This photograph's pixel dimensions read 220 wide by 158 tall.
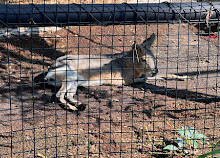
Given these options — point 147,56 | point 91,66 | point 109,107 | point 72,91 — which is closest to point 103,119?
point 109,107

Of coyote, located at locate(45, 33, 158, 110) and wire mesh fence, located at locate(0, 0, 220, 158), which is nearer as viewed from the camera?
wire mesh fence, located at locate(0, 0, 220, 158)

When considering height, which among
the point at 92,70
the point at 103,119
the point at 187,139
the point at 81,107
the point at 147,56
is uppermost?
the point at 147,56

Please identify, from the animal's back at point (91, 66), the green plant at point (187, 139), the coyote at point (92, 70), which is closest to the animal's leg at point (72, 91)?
the coyote at point (92, 70)

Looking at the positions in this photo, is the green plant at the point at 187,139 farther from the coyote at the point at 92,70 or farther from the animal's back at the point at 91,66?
the animal's back at the point at 91,66

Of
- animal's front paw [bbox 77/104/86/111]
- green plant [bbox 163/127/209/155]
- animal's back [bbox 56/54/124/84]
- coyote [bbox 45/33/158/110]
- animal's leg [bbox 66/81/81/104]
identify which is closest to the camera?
green plant [bbox 163/127/209/155]

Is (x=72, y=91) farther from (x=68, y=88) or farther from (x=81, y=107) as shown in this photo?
(x=81, y=107)

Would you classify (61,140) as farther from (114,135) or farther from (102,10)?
(102,10)

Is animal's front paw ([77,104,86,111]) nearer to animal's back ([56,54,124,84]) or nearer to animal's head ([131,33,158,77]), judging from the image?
animal's back ([56,54,124,84])

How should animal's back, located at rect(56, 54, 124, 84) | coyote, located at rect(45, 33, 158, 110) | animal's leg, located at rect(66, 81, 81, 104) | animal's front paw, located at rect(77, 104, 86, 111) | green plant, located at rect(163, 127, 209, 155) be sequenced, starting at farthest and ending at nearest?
animal's back, located at rect(56, 54, 124, 84)
coyote, located at rect(45, 33, 158, 110)
animal's leg, located at rect(66, 81, 81, 104)
animal's front paw, located at rect(77, 104, 86, 111)
green plant, located at rect(163, 127, 209, 155)

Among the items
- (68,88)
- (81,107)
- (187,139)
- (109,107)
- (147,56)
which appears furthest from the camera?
(147,56)

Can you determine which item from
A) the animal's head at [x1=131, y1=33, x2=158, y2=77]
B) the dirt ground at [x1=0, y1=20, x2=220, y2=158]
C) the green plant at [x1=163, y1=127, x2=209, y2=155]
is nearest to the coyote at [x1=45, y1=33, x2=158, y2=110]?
the animal's head at [x1=131, y1=33, x2=158, y2=77]

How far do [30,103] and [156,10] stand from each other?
9.56ft

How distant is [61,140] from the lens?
429 centimetres

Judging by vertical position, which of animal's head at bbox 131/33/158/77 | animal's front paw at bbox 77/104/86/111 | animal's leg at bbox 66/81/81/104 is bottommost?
animal's front paw at bbox 77/104/86/111
